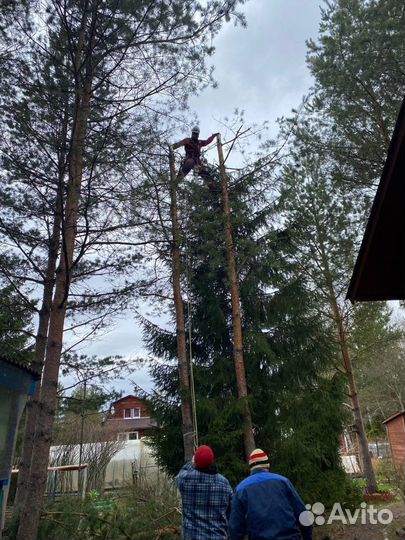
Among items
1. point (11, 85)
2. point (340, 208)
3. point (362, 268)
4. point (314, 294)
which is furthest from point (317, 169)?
point (11, 85)

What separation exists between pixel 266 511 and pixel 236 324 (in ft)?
18.4

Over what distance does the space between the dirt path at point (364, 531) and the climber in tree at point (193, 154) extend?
A: 715 cm

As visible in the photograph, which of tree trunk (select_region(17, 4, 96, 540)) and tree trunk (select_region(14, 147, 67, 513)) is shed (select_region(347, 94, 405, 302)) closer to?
tree trunk (select_region(17, 4, 96, 540))

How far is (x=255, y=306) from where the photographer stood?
9672 mm

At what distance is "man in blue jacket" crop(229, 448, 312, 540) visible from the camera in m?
3.10

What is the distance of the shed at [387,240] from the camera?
14.0ft

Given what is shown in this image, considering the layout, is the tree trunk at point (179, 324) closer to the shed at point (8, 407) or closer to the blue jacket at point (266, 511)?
the shed at point (8, 407)

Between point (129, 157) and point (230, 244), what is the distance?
2.95 m

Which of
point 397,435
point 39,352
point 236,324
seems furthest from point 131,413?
point 236,324

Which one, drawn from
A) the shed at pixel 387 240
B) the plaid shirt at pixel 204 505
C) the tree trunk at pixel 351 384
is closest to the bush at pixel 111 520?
the plaid shirt at pixel 204 505

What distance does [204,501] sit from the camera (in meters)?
3.78

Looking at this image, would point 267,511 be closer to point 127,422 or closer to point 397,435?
point 397,435

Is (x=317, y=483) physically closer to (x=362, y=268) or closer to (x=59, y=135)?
(x=362, y=268)

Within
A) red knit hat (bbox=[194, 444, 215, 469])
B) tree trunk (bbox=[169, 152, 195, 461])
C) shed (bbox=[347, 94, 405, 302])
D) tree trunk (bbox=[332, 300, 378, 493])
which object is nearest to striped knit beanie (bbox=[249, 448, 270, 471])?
red knit hat (bbox=[194, 444, 215, 469])
